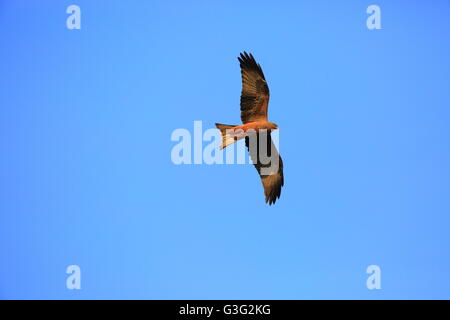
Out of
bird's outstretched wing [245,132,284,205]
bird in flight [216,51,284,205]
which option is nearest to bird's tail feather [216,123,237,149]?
bird in flight [216,51,284,205]

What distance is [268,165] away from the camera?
10.4 metres

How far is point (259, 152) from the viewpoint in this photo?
10133 mm

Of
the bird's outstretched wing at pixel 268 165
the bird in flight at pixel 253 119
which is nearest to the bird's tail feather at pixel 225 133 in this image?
the bird in flight at pixel 253 119

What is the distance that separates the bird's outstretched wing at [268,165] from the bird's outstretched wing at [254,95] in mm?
408

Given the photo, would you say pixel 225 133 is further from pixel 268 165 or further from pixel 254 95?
pixel 268 165

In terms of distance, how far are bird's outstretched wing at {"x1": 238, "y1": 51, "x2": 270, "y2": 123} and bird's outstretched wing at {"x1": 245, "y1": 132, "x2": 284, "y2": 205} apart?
0.41m

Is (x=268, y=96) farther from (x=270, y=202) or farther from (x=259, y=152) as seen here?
(x=270, y=202)

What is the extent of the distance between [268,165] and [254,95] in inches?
54.8

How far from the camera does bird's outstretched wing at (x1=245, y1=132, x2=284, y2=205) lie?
990 centimetres

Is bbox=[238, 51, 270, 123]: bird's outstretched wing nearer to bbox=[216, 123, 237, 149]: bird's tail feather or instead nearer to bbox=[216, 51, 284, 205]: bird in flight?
bbox=[216, 51, 284, 205]: bird in flight
